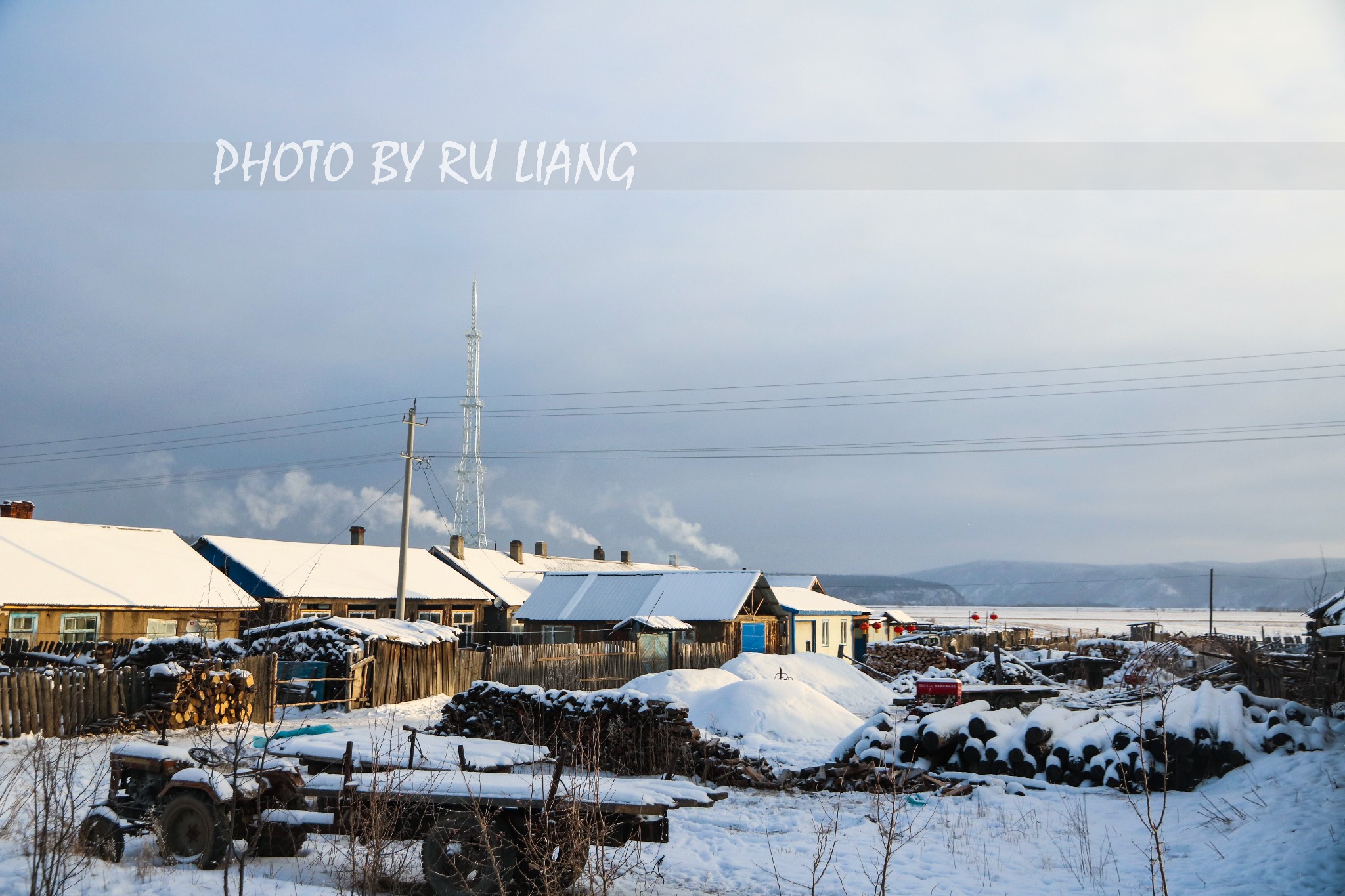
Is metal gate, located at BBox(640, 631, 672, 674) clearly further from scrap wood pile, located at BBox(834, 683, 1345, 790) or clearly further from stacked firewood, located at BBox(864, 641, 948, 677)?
scrap wood pile, located at BBox(834, 683, 1345, 790)

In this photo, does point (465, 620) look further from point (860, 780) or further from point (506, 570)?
point (860, 780)

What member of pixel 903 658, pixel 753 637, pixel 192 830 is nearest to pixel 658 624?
pixel 753 637

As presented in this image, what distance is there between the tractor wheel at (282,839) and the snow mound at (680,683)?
531 inches

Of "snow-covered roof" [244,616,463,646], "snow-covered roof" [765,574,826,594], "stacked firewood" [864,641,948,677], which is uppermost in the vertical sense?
"snow-covered roof" [765,574,826,594]

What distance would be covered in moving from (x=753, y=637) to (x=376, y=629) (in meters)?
18.7

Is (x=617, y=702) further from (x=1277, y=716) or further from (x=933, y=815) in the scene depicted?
(x=1277, y=716)

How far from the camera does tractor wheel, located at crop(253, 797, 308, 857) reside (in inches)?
379

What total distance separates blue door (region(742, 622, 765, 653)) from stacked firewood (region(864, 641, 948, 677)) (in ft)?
19.6

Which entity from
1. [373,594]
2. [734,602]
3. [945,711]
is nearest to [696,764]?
[945,711]

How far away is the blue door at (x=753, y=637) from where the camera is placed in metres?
40.7

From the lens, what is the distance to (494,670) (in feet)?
89.6

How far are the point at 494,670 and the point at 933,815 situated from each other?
53.2 ft

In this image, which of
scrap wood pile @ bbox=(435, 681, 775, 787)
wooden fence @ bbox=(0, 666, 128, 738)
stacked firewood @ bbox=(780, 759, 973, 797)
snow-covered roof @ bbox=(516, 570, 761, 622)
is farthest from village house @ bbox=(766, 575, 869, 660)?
wooden fence @ bbox=(0, 666, 128, 738)

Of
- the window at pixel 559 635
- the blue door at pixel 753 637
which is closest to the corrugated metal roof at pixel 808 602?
the blue door at pixel 753 637
